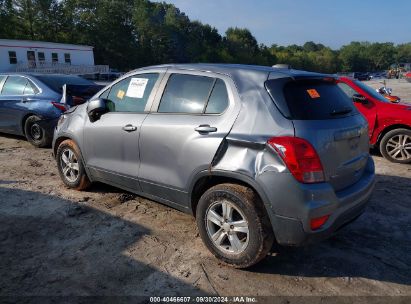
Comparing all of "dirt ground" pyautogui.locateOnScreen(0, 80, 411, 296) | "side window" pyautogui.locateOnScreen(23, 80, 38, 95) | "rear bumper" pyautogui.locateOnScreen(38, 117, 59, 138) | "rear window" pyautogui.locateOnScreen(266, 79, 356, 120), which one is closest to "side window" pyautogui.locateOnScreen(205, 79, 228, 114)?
"rear window" pyautogui.locateOnScreen(266, 79, 356, 120)

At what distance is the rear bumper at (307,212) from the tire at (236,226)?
0.13 metres

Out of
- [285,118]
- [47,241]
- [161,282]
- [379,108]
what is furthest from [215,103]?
[379,108]

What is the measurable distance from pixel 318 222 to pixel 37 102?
6.72 metres

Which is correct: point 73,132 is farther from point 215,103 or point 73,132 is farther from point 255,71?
point 255,71

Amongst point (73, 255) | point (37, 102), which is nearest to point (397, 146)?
→ point (73, 255)

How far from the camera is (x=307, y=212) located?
9.77 feet

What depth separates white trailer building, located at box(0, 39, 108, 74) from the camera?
37.2 m

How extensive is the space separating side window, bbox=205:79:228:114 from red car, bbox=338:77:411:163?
4.01 metres

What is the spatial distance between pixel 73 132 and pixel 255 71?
2.69 meters

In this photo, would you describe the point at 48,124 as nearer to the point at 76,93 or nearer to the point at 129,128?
the point at 76,93

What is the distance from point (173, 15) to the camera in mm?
89875

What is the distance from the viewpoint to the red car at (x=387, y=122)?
6922 mm

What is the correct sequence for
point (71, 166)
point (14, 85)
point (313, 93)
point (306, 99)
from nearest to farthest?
1. point (306, 99)
2. point (313, 93)
3. point (71, 166)
4. point (14, 85)

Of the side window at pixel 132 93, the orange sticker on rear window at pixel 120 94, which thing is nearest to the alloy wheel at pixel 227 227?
the side window at pixel 132 93
